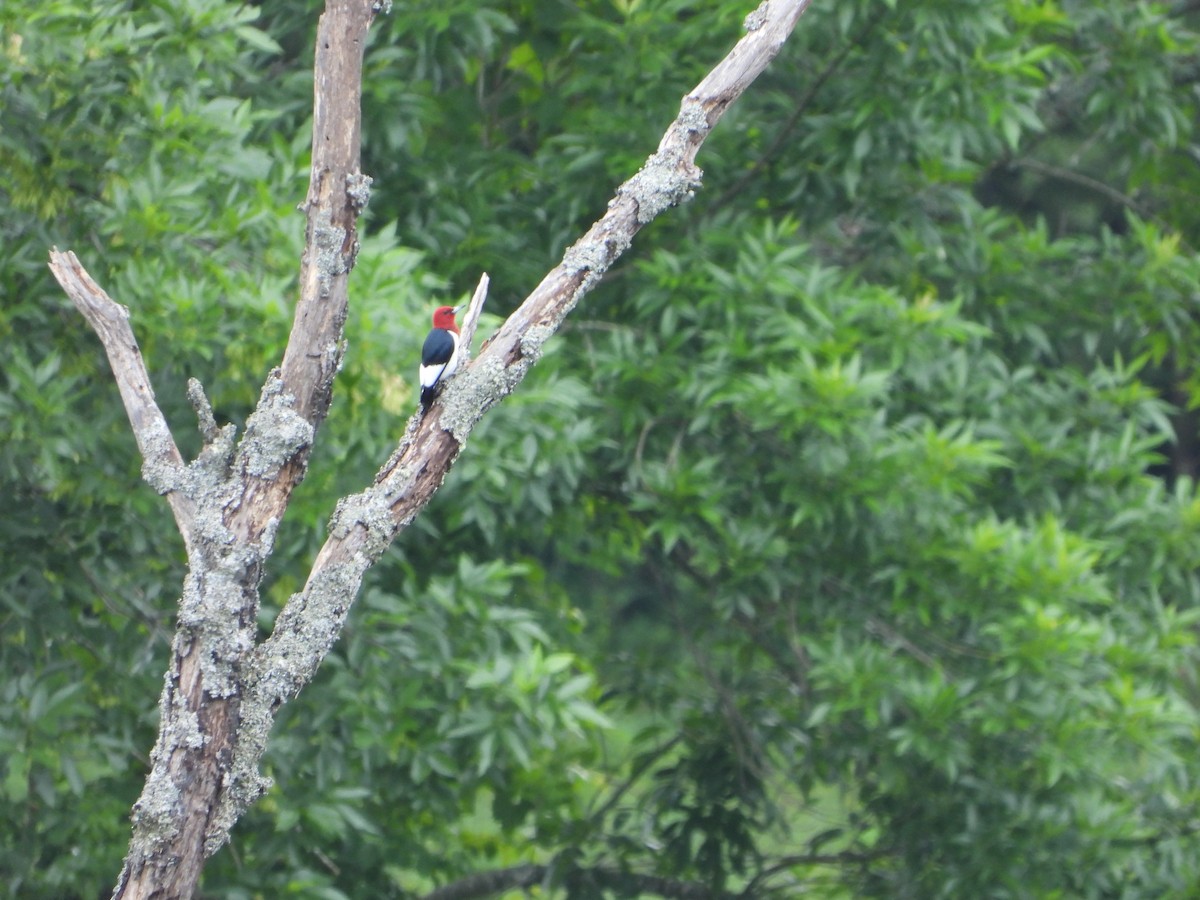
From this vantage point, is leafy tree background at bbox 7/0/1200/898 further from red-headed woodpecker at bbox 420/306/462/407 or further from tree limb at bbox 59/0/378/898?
tree limb at bbox 59/0/378/898

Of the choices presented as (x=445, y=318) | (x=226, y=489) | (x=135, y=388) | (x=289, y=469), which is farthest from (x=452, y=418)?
(x=445, y=318)

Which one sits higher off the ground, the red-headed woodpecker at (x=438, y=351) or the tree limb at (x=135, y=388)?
the tree limb at (x=135, y=388)

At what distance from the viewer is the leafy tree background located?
385 cm

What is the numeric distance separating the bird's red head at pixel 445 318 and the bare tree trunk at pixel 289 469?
31.2 inches

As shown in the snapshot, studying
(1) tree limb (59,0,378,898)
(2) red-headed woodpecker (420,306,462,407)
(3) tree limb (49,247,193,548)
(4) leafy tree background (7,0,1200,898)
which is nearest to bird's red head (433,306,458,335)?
(2) red-headed woodpecker (420,306,462,407)

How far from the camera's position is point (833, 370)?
167 inches

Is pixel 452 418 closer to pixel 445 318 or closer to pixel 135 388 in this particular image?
pixel 135 388

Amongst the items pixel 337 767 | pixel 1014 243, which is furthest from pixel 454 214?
pixel 1014 243

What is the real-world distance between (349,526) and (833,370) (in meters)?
2.14

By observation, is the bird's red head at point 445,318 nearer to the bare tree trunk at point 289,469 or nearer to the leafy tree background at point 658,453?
the leafy tree background at point 658,453

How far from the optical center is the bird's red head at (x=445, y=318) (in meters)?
3.46

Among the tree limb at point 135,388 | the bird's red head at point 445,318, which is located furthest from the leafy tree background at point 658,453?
the tree limb at point 135,388

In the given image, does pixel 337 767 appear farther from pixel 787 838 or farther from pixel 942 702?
pixel 787 838

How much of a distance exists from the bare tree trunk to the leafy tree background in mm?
1107
